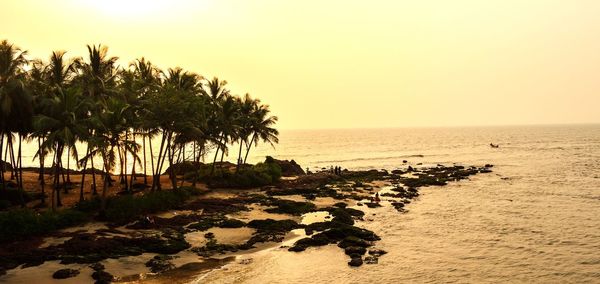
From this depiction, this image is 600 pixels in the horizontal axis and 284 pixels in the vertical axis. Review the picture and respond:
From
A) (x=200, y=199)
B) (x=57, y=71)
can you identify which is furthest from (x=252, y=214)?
(x=57, y=71)

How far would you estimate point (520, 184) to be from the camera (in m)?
62.6

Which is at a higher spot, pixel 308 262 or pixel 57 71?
pixel 57 71

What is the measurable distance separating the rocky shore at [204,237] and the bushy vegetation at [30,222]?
0.69 metres

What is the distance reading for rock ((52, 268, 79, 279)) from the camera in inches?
835

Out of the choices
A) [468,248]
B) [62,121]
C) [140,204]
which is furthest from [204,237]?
[468,248]

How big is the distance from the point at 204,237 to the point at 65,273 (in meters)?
9.78

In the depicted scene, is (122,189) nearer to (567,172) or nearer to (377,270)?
(377,270)

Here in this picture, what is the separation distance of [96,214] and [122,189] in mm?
9687

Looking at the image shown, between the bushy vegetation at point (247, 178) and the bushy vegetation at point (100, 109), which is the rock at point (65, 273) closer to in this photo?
the bushy vegetation at point (100, 109)

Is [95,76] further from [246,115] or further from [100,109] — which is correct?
[246,115]

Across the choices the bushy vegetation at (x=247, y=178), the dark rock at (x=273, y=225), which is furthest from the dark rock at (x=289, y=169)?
the dark rock at (x=273, y=225)

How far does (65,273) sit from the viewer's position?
21.4m

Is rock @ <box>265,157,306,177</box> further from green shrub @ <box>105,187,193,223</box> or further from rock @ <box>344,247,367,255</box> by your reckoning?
rock @ <box>344,247,367,255</box>

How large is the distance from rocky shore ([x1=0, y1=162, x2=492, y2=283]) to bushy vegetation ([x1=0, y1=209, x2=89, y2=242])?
693 mm
